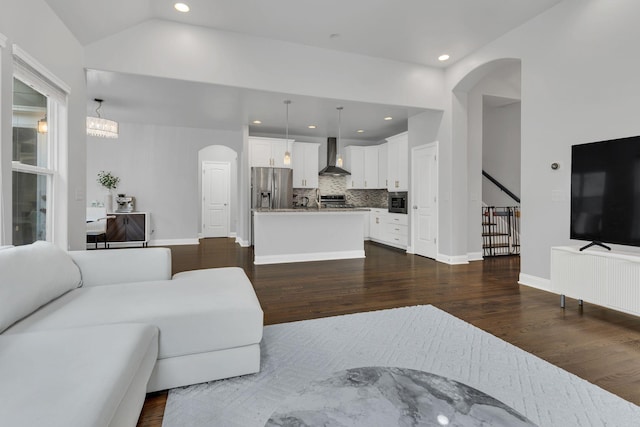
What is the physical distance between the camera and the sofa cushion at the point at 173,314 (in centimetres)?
155

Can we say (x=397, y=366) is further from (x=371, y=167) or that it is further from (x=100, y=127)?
(x=371, y=167)

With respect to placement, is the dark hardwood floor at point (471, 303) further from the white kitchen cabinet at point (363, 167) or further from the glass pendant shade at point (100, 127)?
the white kitchen cabinet at point (363, 167)

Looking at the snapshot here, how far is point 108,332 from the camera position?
1314 mm

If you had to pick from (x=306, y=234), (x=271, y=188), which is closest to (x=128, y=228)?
(x=271, y=188)

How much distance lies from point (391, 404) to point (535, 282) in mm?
3596

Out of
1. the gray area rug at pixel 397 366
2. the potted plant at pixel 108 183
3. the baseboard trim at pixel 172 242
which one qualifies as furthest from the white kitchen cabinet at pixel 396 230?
the potted plant at pixel 108 183

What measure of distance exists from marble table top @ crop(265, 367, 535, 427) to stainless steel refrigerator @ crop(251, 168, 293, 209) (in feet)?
19.6

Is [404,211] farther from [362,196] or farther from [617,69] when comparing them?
[617,69]

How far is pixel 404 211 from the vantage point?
21.2 ft

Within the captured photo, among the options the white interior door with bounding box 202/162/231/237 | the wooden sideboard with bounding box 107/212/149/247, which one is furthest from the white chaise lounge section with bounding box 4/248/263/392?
the white interior door with bounding box 202/162/231/237

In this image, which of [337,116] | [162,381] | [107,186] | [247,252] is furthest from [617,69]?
[107,186]

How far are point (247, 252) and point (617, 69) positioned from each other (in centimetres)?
583

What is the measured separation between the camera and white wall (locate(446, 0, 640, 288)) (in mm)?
2951

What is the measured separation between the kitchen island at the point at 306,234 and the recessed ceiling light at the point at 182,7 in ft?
9.11
